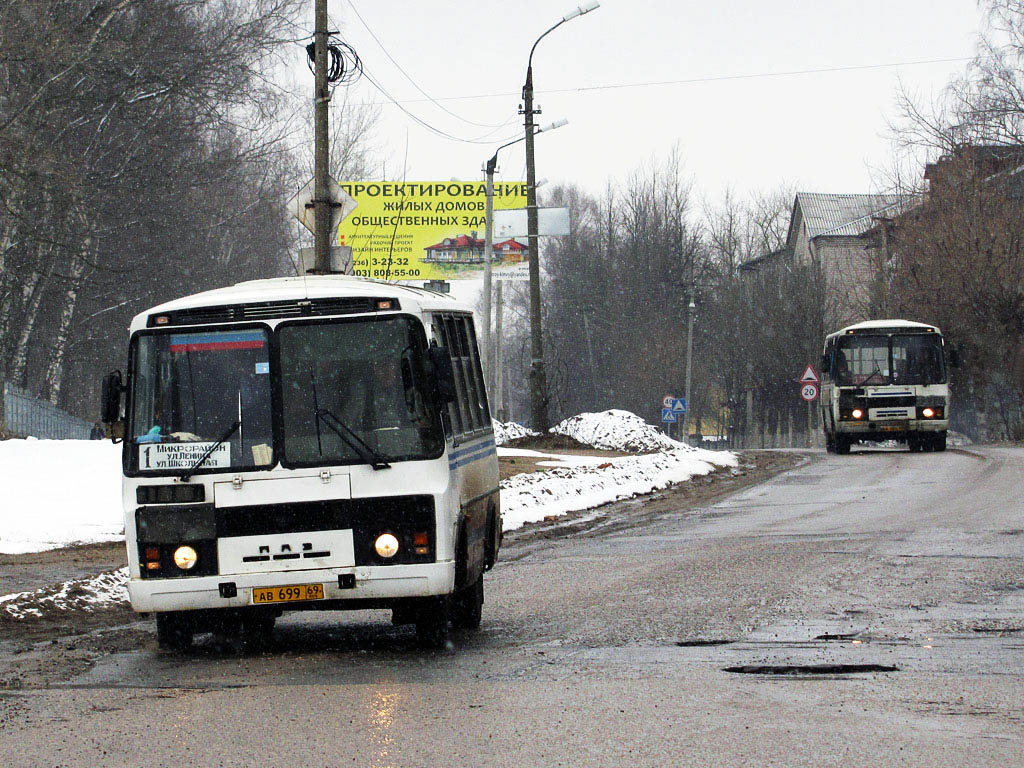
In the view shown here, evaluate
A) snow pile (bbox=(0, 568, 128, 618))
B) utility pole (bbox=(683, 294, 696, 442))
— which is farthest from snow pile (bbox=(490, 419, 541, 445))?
utility pole (bbox=(683, 294, 696, 442))

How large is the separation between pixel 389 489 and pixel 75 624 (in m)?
3.44

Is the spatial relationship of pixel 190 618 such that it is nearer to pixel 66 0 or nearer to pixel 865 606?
pixel 865 606

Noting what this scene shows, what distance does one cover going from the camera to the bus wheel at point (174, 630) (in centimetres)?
956

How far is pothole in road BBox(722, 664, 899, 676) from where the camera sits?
7.87 metres

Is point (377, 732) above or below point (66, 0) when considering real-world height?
below

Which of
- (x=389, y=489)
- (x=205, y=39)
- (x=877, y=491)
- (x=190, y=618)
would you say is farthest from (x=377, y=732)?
Answer: (x=205, y=39)

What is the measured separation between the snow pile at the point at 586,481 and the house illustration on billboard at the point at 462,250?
18.0m

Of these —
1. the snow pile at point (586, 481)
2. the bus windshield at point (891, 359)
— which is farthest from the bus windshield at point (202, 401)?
the bus windshield at point (891, 359)

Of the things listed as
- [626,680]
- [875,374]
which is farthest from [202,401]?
[875,374]

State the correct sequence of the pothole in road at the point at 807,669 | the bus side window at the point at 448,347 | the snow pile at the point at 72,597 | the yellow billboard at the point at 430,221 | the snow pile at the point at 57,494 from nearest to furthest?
the pothole in road at the point at 807,669
the bus side window at the point at 448,347
the snow pile at the point at 72,597
the snow pile at the point at 57,494
the yellow billboard at the point at 430,221

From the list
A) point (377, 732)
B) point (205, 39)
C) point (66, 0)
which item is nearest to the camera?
point (377, 732)

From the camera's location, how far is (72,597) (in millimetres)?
12070

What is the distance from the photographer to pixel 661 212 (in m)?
84.3

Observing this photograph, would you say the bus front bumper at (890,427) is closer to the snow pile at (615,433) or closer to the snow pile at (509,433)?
the snow pile at (615,433)
